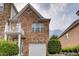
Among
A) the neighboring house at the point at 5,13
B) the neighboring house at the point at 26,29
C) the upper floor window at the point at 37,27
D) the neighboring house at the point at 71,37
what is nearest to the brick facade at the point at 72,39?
the neighboring house at the point at 71,37

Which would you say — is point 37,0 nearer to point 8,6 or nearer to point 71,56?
point 8,6

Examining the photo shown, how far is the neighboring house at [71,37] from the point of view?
22.0 ft

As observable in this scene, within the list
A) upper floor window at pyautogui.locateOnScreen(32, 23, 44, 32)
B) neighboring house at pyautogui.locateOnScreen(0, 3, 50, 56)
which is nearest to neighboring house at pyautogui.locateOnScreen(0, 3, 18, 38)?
neighboring house at pyautogui.locateOnScreen(0, 3, 50, 56)

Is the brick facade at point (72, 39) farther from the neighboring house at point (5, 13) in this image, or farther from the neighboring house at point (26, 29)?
the neighboring house at point (5, 13)

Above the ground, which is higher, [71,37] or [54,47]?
[71,37]

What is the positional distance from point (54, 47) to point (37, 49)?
326mm

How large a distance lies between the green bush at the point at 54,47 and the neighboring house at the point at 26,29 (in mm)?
92

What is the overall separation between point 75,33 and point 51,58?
634mm

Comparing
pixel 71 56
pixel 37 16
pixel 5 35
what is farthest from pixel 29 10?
pixel 71 56

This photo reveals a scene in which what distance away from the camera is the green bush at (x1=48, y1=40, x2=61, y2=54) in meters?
Answer: 6.70

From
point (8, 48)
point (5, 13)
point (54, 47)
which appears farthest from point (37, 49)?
point (5, 13)

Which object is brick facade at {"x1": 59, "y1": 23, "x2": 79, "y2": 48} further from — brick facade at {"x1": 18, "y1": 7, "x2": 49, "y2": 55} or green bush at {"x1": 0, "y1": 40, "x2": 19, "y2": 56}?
green bush at {"x1": 0, "y1": 40, "x2": 19, "y2": 56}

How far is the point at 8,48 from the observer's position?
22.0 feet

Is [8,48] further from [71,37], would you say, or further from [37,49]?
[71,37]
